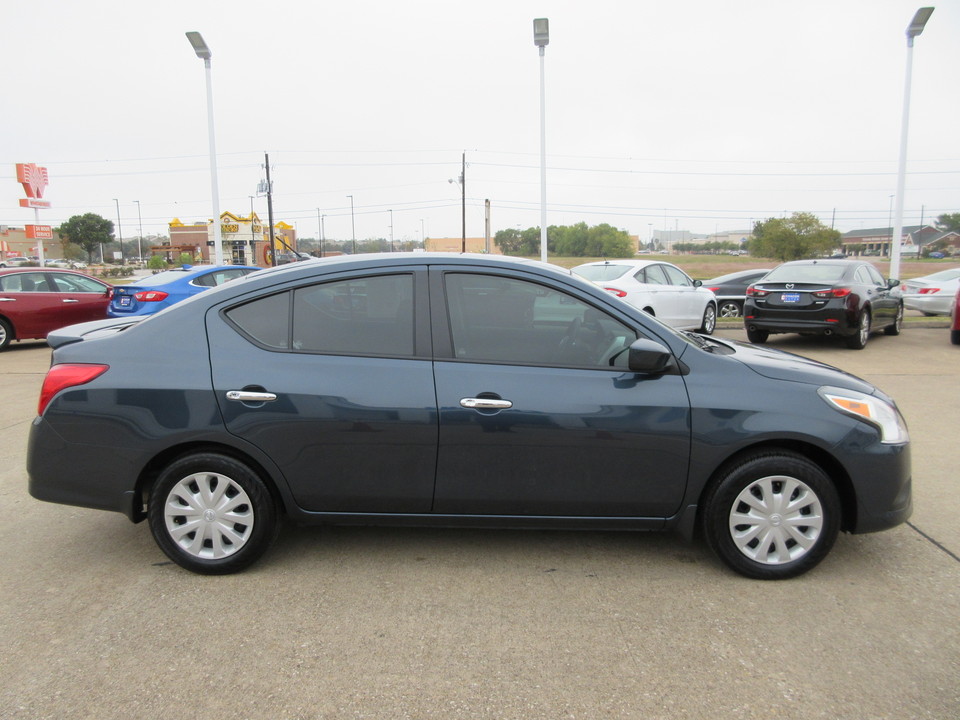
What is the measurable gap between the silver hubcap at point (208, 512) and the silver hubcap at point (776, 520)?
2.43 meters

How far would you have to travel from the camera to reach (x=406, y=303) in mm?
3455

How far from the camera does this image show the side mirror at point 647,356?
324 cm

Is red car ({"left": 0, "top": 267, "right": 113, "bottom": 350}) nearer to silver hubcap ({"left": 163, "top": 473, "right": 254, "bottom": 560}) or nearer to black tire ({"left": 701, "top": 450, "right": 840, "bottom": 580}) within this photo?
silver hubcap ({"left": 163, "top": 473, "right": 254, "bottom": 560})

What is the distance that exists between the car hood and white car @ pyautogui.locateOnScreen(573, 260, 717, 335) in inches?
284

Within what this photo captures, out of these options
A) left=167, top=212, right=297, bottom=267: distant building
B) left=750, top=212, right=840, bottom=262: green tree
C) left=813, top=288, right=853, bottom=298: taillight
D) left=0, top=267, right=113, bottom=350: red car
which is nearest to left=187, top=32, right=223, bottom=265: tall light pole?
left=0, top=267, right=113, bottom=350: red car

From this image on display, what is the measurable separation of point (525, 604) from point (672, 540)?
3.79ft

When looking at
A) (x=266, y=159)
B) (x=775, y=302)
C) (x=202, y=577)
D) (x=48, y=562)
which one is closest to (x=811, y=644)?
(x=202, y=577)

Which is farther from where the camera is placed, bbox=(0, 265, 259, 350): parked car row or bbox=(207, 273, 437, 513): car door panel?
bbox=(0, 265, 259, 350): parked car row

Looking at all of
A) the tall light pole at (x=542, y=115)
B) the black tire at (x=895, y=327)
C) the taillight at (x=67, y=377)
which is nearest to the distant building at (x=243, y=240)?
the tall light pole at (x=542, y=115)

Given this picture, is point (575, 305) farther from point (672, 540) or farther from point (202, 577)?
point (202, 577)

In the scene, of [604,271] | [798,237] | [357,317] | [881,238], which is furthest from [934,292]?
[881,238]

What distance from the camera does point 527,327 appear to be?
344 centimetres

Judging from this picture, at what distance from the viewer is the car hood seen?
3412 mm

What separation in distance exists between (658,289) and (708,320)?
2.30 meters
